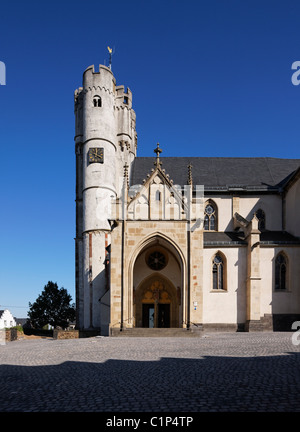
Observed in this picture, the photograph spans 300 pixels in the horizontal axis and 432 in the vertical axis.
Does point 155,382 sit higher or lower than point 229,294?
higher

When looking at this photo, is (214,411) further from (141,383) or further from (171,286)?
(171,286)

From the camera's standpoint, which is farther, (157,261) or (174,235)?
(157,261)

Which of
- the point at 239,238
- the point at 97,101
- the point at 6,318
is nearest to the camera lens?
the point at 239,238

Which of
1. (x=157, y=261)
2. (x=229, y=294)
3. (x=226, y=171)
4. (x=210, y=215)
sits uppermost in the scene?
(x=226, y=171)

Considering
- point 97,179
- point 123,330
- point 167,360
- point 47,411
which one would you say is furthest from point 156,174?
point 47,411

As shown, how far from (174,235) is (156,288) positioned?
223 inches

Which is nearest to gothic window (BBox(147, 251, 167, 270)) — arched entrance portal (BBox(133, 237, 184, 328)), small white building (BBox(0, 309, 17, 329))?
arched entrance portal (BBox(133, 237, 184, 328))

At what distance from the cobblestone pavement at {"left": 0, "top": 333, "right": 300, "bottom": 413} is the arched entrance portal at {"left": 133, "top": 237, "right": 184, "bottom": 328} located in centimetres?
1526

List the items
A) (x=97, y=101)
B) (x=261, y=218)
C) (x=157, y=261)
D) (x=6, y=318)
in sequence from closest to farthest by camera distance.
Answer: (x=157, y=261) < (x=261, y=218) < (x=97, y=101) < (x=6, y=318)

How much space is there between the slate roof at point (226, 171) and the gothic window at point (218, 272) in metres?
6.93

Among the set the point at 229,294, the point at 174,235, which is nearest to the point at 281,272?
the point at 229,294

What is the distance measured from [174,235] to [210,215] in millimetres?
7763

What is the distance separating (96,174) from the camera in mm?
31328

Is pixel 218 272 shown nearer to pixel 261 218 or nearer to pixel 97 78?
pixel 261 218
